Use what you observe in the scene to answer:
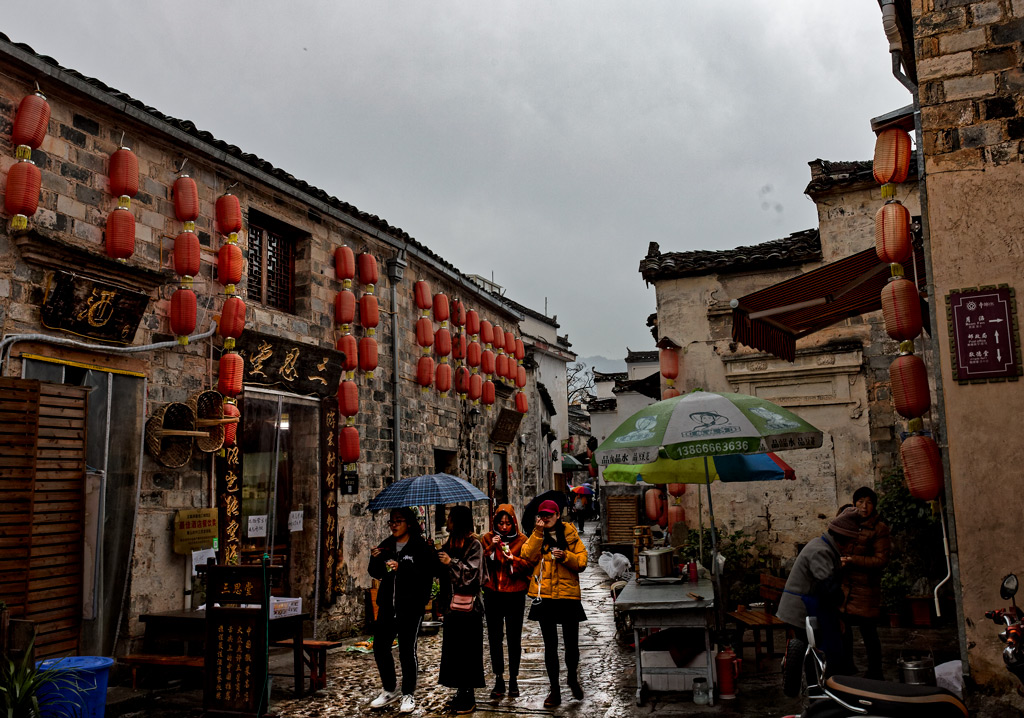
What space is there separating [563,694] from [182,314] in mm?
5704

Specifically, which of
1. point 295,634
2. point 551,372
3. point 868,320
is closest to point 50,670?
point 295,634

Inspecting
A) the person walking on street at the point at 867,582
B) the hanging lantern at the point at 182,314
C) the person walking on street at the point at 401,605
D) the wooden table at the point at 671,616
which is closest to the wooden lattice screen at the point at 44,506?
the hanging lantern at the point at 182,314

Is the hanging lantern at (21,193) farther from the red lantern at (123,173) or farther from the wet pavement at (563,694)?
the wet pavement at (563,694)

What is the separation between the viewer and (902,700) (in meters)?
3.76

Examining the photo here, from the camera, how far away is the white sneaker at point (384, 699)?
24.0ft

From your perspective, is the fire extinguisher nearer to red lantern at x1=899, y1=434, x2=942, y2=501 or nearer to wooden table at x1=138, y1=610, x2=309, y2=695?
red lantern at x1=899, y1=434, x2=942, y2=501

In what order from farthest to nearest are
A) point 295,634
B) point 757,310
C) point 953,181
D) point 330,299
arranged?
point 330,299
point 757,310
point 295,634
point 953,181

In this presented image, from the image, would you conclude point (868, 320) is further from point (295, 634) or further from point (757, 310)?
point (295, 634)

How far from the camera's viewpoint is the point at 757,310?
27.9 feet

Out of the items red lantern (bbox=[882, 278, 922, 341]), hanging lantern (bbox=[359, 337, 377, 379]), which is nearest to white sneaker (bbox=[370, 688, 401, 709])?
red lantern (bbox=[882, 278, 922, 341])

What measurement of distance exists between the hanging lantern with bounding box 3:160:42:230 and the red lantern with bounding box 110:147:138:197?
1.06 m

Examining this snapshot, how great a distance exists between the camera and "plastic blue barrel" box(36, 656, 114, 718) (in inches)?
218

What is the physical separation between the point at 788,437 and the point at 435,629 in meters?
6.51

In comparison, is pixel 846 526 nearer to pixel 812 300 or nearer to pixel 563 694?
pixel 812 300
